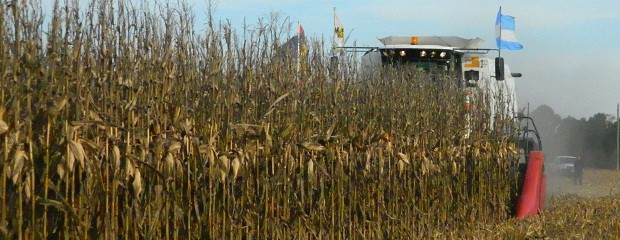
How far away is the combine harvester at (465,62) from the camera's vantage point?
14203mm

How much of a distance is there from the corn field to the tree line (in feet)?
41.3

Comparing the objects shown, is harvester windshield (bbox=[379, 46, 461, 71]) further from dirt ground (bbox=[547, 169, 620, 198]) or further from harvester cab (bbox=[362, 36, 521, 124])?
dirt ground (bbox=[547, 169, 620, 198])

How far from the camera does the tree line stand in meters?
24.7

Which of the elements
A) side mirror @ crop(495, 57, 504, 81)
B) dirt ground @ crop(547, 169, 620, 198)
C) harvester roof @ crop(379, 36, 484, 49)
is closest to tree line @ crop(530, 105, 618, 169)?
dirt ground @ crop(547, 169, 620, 198)

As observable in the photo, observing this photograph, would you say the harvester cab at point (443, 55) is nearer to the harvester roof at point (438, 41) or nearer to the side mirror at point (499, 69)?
the harvester roof at point (438, 41)

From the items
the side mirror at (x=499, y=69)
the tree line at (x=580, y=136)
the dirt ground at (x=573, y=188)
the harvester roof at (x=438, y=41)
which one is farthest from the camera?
the tree line at (x=580, y=136)

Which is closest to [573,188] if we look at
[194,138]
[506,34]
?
[506,34]

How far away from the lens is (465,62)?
17219 millimetres

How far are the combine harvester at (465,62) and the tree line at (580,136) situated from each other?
18.6 feet

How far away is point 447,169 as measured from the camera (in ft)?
39.6

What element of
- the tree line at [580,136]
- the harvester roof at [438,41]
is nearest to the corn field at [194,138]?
the harvester roof at [438,41]

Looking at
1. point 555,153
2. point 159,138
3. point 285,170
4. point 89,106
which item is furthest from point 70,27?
point 555,153

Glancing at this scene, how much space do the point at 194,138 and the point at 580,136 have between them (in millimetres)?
34344

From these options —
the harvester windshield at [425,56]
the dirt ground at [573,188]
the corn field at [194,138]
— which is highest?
the harvester windshield at [425,56]
